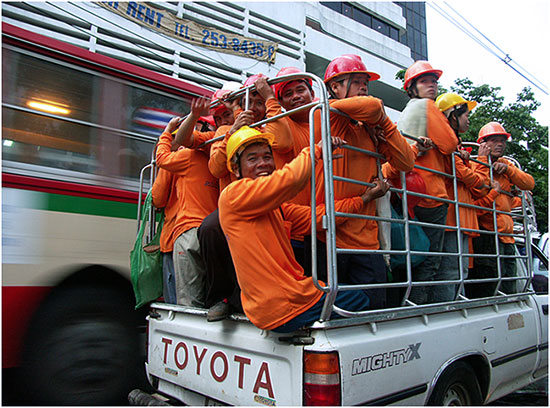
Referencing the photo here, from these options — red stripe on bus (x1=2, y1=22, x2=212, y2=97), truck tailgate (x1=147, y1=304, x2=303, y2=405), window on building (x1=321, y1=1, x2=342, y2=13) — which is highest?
window on building (x1=321, y1=1, x2=342, y2=13)

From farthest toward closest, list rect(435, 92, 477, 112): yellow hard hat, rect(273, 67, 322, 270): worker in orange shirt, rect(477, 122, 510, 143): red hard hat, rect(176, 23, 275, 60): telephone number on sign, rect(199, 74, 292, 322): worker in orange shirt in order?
rect(176, 23, 275, 60): telephone number on sign
rect(477, 122, 510, 143): red hard hat
rect(435, 92, 477, 112): yellow hard hat
rect(273, 67, 322, 270): worker in orange shirt
rect(199, 74, 292, 322): worker in orange shirt

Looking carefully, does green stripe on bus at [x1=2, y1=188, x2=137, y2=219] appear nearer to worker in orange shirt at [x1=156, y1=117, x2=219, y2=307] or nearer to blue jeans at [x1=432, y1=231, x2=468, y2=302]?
worker in orange shirt at [x1=156, y1=117, x2=219, y2=307]

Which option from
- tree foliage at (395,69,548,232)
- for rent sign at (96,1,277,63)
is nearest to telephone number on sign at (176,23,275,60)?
for rent sign at (96,1,277,63)

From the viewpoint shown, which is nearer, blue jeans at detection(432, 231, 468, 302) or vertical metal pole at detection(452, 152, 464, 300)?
vertical metal pole at detection(452, 152, 464, 300)

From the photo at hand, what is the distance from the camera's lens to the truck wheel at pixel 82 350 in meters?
3.20

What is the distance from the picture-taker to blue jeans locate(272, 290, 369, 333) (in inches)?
A: 81.5

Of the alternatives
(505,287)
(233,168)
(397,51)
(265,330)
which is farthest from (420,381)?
(397,51)

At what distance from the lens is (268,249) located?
215 centimetres

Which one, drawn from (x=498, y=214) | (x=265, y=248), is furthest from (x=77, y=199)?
(x=498, y=214)

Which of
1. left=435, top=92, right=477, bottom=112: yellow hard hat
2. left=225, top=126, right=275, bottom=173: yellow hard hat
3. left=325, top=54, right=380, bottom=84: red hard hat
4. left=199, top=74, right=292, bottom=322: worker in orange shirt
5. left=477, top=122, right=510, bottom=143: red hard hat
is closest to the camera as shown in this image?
left=225, top=126, right=275, bottom=173: yellow hard hat

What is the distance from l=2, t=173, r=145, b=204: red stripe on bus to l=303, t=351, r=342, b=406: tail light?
264 centimetres

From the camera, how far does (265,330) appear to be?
219 centimetres

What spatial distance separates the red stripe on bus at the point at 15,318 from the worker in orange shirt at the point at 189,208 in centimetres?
121

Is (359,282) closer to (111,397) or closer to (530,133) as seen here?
(111,397)
